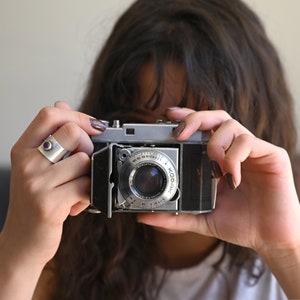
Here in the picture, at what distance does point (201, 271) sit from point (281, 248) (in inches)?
Answer: 8.6

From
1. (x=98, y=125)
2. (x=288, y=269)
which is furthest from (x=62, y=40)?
(x=288, y=269)

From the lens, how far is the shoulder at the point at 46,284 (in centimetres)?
92

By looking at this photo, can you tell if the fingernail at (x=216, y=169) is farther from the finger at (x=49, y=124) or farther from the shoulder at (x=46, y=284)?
the shoulder at (x=46, y=284)

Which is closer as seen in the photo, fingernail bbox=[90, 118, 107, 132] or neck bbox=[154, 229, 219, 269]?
fingernail bbox=[90, 118, 107, 132]

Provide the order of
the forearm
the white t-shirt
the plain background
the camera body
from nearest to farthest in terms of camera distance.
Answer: the camera body < the forearm < the white t-shirt < the plain background

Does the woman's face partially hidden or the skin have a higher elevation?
the woman's face partially hidden

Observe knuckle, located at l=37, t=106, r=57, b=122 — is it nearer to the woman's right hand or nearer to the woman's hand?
the woman's right hand

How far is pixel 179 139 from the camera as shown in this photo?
649 millimetres

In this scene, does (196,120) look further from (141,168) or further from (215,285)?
(215,285)

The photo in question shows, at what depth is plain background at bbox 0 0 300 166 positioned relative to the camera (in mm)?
1314

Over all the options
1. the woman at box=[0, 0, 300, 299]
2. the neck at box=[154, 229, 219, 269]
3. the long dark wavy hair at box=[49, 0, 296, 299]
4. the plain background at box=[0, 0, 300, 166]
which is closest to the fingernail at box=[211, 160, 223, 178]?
the woman at box=[0, 0, 300, 299]

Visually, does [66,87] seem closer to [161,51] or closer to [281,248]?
[161,51]

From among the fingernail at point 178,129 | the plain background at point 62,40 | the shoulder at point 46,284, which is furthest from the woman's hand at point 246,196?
the plain background at point 62,40

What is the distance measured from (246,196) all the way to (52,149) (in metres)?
0.29
